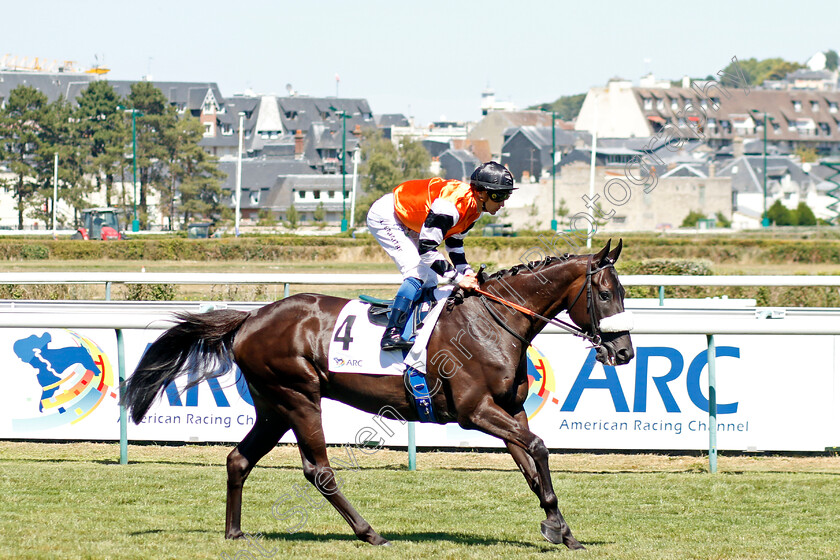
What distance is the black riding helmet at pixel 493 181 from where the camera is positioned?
4.77 meters

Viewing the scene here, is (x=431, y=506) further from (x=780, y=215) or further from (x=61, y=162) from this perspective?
(x=61, y=162)

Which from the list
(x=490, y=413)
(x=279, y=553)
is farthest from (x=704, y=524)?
(x=279, y=553)

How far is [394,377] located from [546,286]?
858 millimetres

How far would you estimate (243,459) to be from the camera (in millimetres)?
4895

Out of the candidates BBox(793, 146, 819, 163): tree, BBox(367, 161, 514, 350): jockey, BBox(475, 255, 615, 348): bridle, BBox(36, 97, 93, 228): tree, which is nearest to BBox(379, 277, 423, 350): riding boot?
BBox(367, 161, 514, 350): jockey

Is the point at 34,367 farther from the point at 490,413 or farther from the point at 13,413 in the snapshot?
the point at 490,413

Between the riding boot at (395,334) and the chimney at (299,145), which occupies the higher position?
the chimney at (299,145)

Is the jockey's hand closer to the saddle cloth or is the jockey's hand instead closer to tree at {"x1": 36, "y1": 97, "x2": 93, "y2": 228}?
the saddle cloth

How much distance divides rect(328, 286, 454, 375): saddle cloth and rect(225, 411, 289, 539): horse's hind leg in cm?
45

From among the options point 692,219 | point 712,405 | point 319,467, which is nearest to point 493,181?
point 319,467

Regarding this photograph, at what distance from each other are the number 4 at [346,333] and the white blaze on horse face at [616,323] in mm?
1202

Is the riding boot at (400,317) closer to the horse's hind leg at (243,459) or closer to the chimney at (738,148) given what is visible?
the horse's hind leg at (243,459)

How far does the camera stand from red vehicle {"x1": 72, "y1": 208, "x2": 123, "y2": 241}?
4056 cm

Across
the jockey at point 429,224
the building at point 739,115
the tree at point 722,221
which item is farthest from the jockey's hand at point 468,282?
the building at point 739,115
